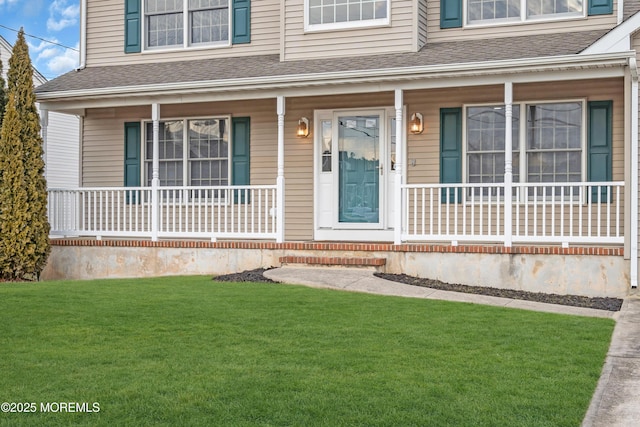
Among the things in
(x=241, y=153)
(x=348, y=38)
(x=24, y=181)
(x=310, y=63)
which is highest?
(x=348, y=38)

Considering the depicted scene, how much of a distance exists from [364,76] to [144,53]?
523cm

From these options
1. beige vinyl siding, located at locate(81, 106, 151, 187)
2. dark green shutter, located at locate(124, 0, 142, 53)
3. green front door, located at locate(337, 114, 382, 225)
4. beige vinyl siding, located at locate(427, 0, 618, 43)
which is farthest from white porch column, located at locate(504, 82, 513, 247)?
dark green shutter, located at locate(124, 0, 142, 53)

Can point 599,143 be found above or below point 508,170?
above

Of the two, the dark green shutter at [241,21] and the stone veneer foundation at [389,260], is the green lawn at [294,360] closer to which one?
the stone veneer foundation at [389,260]

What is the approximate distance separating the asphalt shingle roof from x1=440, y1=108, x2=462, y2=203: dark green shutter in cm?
101

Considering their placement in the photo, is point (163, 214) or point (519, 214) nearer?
point (519, 214)

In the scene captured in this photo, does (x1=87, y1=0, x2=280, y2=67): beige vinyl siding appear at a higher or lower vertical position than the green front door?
higher

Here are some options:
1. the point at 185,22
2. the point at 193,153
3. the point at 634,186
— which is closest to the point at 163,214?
the point at 193,153

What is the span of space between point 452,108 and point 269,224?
→ 3.60m

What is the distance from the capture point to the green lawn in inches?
187

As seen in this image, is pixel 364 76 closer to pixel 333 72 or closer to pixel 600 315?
pixel 333 72

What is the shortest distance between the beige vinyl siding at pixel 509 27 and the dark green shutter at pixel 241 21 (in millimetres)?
3240

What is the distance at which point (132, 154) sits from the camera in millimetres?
14703

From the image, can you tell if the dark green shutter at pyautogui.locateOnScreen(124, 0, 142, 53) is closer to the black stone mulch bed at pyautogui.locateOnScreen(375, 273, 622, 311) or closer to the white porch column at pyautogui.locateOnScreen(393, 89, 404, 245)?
the white porch column at pyautogui.locateOnScreen(393, 89, 404, 245)
